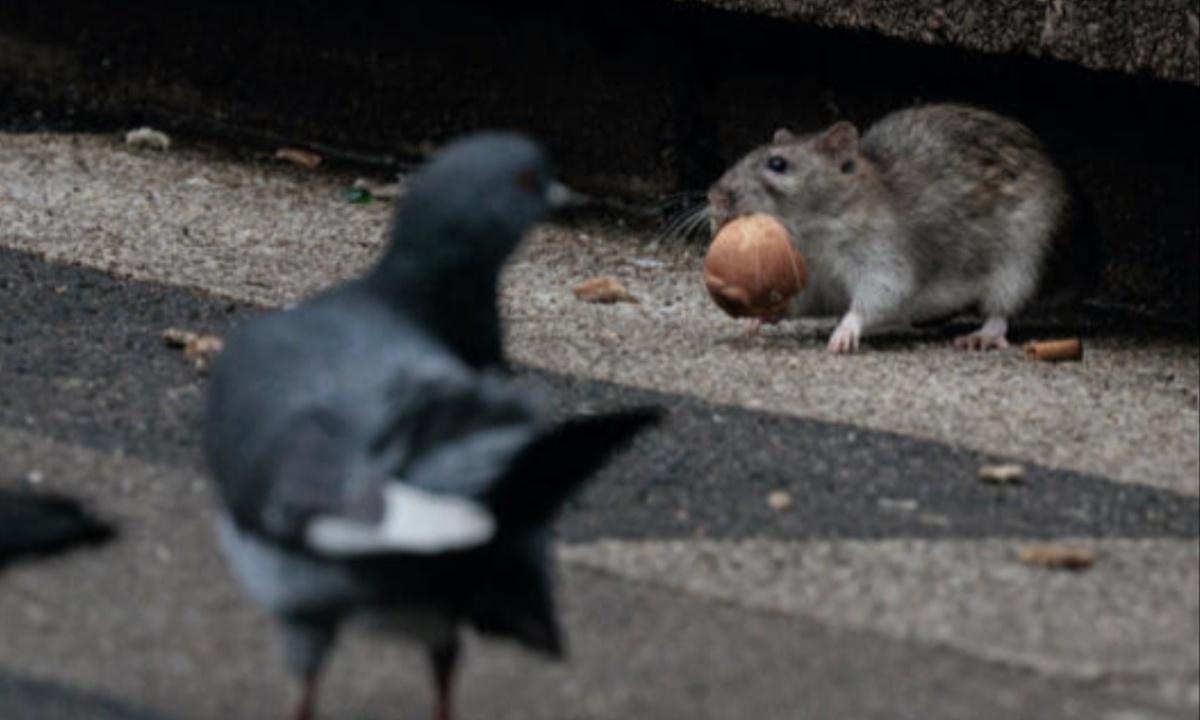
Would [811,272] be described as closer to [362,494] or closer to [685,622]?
[685,622]

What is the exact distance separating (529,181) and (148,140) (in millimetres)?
4480

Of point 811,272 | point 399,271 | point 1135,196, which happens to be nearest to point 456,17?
point 811,272

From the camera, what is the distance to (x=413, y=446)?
302cm

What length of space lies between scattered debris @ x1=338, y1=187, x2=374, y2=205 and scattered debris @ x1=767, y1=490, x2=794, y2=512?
2.70 metres

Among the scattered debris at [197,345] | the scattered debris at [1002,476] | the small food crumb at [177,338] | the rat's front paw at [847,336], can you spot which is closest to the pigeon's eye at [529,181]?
the scattered debris at [1002,476]

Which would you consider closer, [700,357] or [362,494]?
[362,494]

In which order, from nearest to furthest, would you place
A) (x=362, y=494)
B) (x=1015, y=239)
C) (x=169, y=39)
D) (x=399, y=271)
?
(x=362, y=494) < (x=399, y=271) < (x=1015, y=239) < (x=169, y=39)

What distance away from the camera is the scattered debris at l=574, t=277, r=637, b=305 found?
6.28 metres

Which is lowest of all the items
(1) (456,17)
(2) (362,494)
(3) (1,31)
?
(3) (1,31)

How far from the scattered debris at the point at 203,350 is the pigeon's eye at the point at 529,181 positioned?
2.12 metres

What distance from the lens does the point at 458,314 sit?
11.0 ft

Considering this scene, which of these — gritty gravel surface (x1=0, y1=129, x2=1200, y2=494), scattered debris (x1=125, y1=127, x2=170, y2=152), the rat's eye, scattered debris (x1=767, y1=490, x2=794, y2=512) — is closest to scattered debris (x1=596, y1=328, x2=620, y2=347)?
gritty gravel surface (x1=0, y1=129, x2=1200, y2=494)

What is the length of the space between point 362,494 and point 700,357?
2.87 m

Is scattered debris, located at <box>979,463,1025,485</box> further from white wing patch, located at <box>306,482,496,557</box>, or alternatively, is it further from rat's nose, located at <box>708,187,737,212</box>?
white wing patch, located at <box>306,482,496,557</box>
